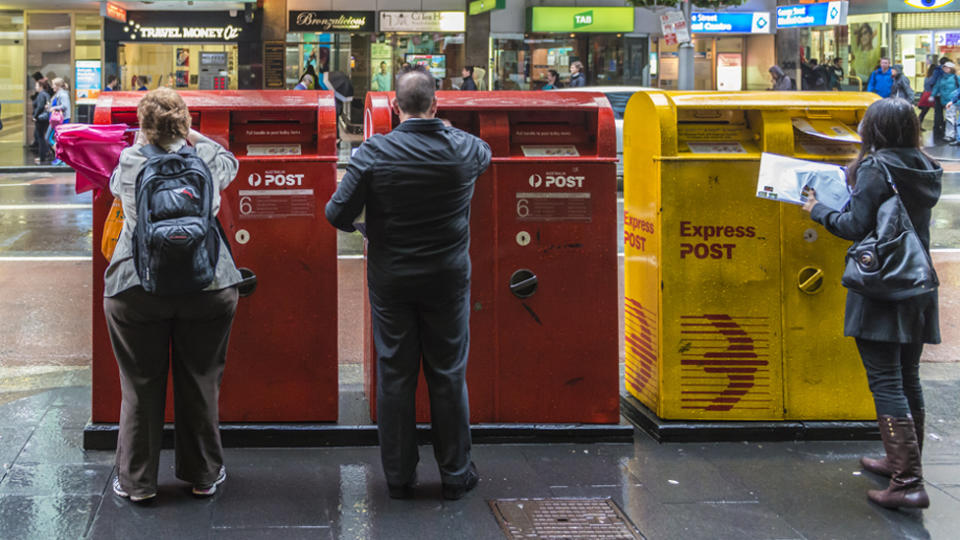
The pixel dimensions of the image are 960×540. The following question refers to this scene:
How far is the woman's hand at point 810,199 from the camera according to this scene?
4.71 m

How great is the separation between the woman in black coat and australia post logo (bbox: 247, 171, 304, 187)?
2.39 meters

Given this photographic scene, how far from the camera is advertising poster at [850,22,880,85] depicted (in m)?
31.7

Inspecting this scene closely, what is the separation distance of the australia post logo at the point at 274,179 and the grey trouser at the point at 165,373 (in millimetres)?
778

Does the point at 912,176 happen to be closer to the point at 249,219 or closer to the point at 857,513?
the point at 857,513

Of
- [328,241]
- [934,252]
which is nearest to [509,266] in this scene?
[328,241]

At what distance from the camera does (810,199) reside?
4.75 meters

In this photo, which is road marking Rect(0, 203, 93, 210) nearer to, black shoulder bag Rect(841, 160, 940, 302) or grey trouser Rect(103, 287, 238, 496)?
grey trouser Rect(103, 287, 238, 496)

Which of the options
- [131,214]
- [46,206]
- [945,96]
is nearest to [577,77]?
[945,96]

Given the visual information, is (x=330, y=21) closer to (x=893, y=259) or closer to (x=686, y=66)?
(x=686, y=66)

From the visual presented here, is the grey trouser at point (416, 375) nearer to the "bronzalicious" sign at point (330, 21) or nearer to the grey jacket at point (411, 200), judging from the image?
the grey jacket at point (411, 200)

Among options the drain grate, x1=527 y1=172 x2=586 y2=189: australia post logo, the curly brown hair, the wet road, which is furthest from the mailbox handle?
the wet road

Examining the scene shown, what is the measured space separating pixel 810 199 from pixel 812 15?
74.6 feet

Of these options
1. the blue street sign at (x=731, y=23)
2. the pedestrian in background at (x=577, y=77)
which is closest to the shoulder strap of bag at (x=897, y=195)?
the pedestrian in background at (x=577, y=77)

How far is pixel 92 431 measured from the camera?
5.00 meters
